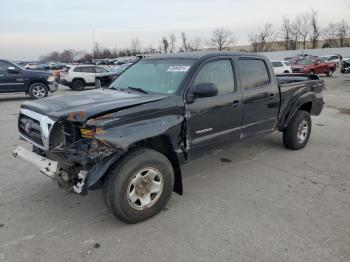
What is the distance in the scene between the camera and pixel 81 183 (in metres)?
3.21

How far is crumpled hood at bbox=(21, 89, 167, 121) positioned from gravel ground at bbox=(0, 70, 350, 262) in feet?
4.04

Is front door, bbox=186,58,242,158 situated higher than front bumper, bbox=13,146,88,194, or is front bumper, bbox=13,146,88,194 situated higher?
front door, bbox=186,58,242,158

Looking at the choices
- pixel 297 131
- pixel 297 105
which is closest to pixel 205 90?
pixel 297 105

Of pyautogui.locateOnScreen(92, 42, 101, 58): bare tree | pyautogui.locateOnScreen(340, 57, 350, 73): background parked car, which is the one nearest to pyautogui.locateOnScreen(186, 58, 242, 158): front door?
pyautogui.locateOnScreen(340, 57, 350, 73): background parked car

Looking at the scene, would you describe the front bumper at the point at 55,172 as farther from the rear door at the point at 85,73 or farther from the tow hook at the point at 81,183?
the rear door at the point at 85,73

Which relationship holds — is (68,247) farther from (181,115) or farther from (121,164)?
(181,115)

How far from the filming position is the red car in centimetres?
2570

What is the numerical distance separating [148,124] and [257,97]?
213 cm

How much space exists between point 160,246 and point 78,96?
2.12 metres

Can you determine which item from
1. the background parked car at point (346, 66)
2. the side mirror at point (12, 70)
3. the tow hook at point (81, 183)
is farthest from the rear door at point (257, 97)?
the background parked car at point (346, 66)

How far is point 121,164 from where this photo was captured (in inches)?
130

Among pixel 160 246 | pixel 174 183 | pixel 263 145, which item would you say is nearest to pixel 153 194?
pixel 174 183

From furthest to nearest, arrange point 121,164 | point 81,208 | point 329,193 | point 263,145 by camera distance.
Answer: point 263,145, point 329,193, point 81,208, point 121,164

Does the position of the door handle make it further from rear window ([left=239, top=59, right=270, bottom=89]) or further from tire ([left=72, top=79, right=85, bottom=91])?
tire ([left=72, top=79, right=85, bottom=91])
